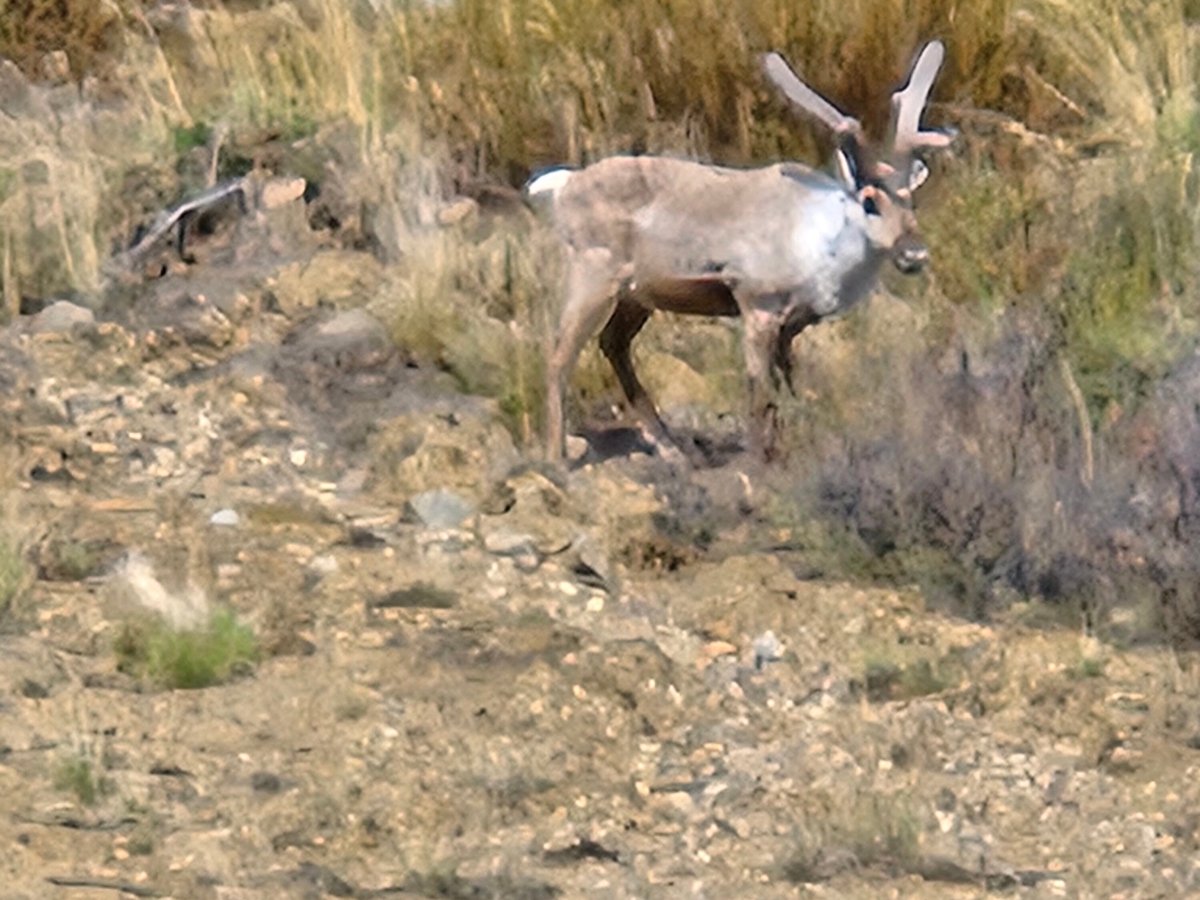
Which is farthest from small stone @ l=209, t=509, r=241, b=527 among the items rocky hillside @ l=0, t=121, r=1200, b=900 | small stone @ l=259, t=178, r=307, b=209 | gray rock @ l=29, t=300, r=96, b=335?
small stone @ l=259, t=178, r=307, b=209

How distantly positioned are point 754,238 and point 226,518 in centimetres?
143

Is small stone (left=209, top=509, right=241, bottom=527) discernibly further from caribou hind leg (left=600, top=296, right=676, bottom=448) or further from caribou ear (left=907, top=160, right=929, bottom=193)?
caribou ear (left=907, top=160, right=929, bottom=193)

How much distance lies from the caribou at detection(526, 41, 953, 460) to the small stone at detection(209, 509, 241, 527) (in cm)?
79

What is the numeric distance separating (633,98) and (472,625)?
2.86m

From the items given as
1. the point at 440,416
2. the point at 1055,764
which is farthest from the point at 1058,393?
the point at 440,416

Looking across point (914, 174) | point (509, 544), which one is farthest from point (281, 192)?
point (914, 174)

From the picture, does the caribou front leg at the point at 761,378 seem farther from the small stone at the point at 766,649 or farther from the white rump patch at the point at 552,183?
the small stone at the point at 766,649

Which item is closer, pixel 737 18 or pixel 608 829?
pixel 608 829

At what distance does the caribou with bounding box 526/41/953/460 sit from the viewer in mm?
4984

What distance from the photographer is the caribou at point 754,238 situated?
4.98 metres

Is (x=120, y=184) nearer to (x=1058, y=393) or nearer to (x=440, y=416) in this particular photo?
(x=440, y=416)

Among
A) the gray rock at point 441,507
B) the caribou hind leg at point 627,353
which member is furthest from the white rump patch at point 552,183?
the gray rock at point 441,507

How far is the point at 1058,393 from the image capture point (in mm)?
5086

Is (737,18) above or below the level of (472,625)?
above
